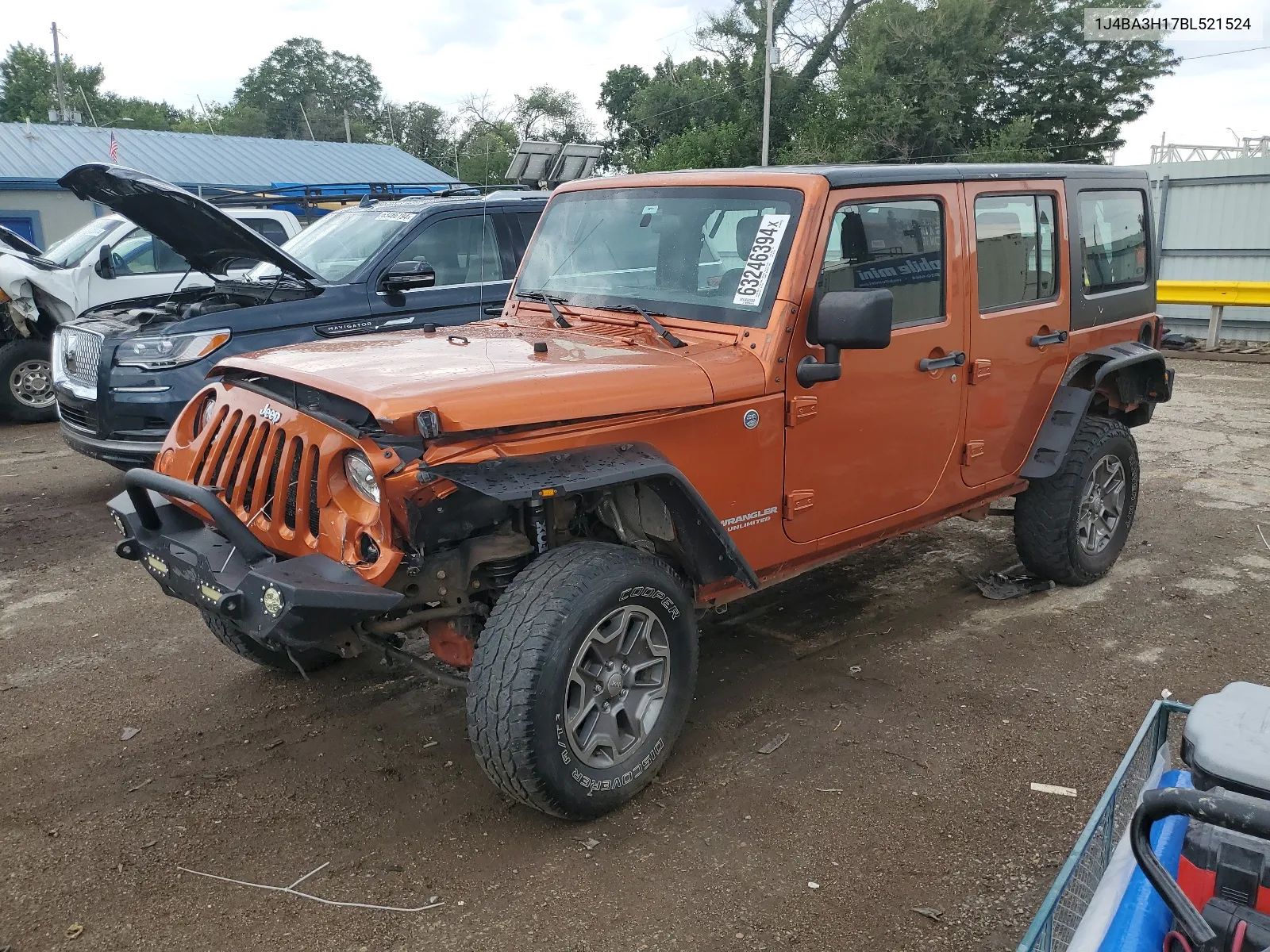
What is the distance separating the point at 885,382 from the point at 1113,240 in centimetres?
211

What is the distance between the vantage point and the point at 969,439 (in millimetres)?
4438

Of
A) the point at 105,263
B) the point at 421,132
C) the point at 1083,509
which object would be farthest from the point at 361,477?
the point at 421,132

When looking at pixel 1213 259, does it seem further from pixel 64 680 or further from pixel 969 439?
pixel 64 680

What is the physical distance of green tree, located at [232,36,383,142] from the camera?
63.8 meters

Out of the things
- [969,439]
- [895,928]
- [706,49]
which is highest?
[706,49]

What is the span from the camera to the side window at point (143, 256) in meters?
9.55

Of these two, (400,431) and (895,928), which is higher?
(400,431)

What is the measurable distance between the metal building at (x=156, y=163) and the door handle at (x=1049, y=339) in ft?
59.9

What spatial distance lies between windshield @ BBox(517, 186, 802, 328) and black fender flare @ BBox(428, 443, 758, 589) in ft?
2.47

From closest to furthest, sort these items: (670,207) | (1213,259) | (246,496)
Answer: (246,496) → (670,207) → (1213,259)

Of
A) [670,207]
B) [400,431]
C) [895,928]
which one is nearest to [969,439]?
[670,207]

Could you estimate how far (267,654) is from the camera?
4.02 meters

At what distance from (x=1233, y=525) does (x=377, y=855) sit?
5609 millimetres

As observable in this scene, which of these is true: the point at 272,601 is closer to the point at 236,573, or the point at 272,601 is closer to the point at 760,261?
the point at 236,573
